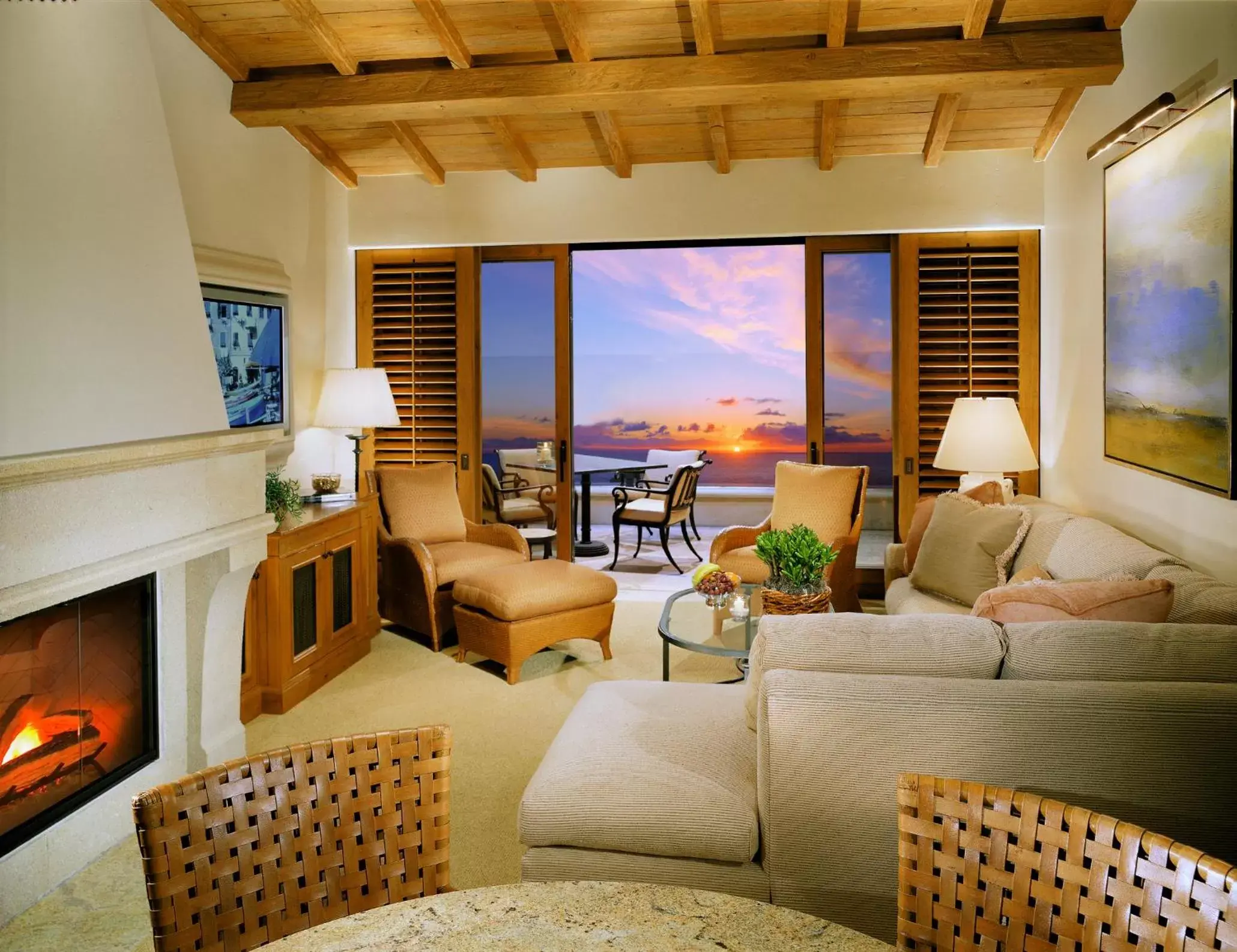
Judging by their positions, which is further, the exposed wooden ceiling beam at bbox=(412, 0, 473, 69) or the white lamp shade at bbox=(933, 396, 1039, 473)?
the white lamp shade at bbox=(933, 396, 1039, 473)

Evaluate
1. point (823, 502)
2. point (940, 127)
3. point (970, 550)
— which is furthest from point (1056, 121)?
point (970, 550)

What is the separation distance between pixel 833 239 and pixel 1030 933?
16.3 feet

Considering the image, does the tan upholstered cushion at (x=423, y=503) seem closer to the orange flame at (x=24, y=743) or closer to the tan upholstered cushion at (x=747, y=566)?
the tan upholstered cushion at (x=747, y=566)

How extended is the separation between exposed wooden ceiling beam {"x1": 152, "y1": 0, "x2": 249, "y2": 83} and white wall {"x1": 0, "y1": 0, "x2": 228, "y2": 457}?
108cm

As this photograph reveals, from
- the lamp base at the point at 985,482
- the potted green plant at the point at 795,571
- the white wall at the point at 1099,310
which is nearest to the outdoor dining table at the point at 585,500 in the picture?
the lamp base at the point at 985,482

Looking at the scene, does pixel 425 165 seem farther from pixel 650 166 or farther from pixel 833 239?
pixel 833 239

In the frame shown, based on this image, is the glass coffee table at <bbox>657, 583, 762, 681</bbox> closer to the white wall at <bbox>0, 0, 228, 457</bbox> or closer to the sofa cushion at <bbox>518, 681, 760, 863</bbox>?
the sofa cushion at <bbox>518, 681, 760, 863</bbox>

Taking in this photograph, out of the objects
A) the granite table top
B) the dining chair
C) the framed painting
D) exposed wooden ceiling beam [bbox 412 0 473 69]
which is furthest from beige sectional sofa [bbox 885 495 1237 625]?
exposed wooden ceiling beam [bbox 412 0 473 69]

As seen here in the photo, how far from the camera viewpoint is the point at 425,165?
5.60 metres

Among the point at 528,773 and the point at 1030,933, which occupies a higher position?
the point at 1030,933

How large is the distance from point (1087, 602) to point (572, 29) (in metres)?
3.17

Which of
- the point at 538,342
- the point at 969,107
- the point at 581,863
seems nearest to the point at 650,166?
the point at 969,107

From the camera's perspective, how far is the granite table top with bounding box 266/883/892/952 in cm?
A: 109

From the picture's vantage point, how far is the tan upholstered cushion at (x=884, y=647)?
2053mm
